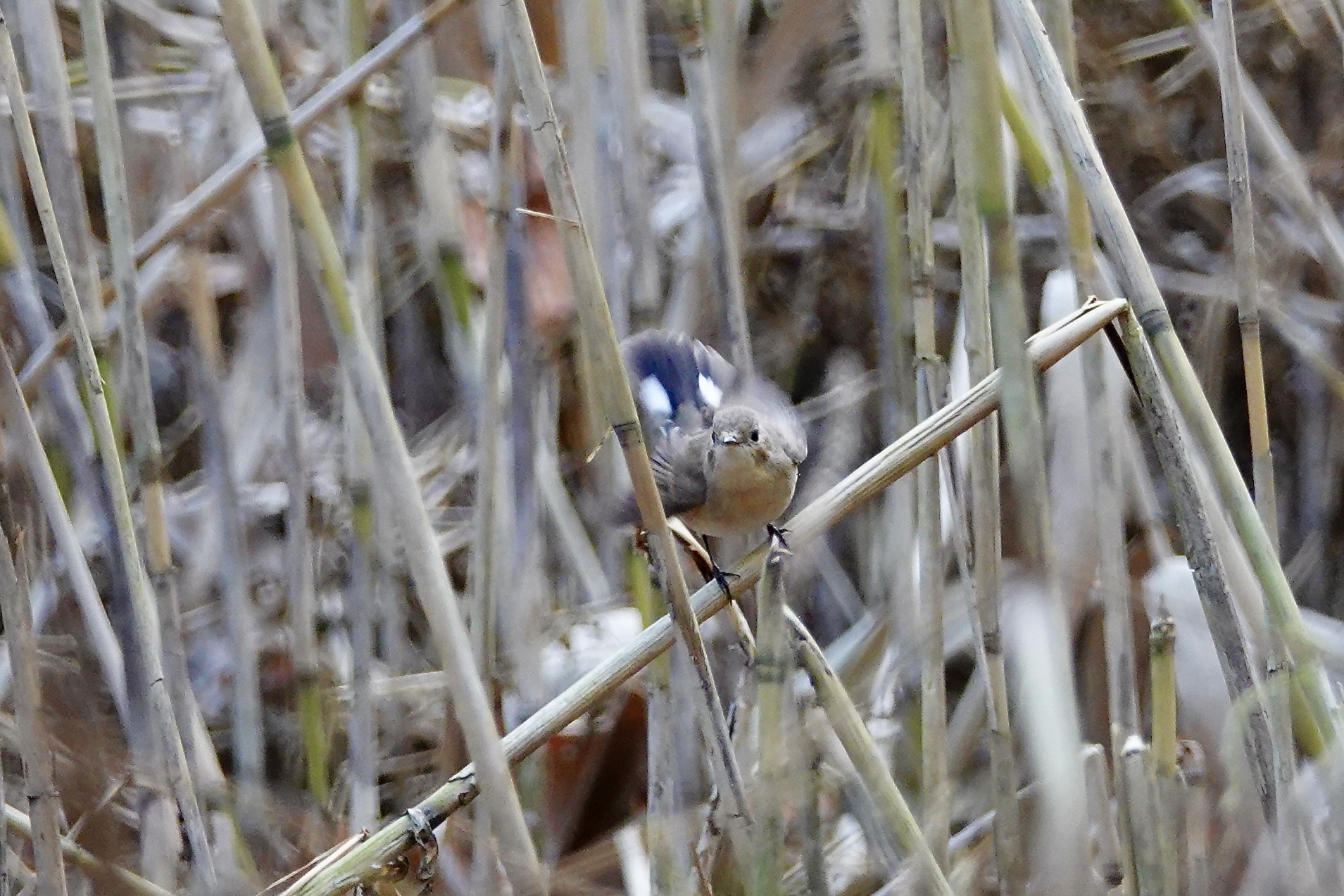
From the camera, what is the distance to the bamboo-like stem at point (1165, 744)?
1.31 m

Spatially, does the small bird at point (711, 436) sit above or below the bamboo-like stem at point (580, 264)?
below

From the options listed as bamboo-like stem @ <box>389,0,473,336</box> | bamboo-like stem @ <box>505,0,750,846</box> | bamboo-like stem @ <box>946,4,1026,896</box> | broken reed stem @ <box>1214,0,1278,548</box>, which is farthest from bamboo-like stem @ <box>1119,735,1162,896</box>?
bamboo-like stem @ <box>389,0,473,336</box>

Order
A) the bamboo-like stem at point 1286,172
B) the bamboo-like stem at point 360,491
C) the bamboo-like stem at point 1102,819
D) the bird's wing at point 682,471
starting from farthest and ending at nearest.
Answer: the bamboo-like stem at point 1286,172, the bamboo-like stem at point 360,491, the bird's wing at point 682,471, the bamboo-like stem at point 1102,819

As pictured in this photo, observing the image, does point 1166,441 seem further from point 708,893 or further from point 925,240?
point 708,893

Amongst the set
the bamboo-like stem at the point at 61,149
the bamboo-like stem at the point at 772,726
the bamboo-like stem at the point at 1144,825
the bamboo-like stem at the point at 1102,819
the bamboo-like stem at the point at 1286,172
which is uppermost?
the bamboo-like stem at the point at 61,149

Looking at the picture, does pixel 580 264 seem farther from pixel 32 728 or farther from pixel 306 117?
pixel 306 117

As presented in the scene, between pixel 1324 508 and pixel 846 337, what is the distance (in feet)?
3.60

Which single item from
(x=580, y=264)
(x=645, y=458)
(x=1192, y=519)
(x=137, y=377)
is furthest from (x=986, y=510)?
(x=137, y=377)

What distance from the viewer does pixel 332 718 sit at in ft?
8.52

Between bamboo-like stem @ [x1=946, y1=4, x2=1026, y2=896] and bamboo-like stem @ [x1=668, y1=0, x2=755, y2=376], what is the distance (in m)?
0.34

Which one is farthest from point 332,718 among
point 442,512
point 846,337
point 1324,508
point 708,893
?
point 1324,508

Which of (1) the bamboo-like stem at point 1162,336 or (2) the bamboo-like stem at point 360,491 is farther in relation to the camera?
(2) the bamboo-like stem at point 360,491

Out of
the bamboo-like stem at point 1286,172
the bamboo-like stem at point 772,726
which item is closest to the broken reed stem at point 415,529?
the bamboo-like stem at point 772,726

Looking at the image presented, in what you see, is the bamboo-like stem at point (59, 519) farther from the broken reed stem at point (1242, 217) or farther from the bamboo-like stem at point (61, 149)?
the broken reed stem at point (1242, 217)
